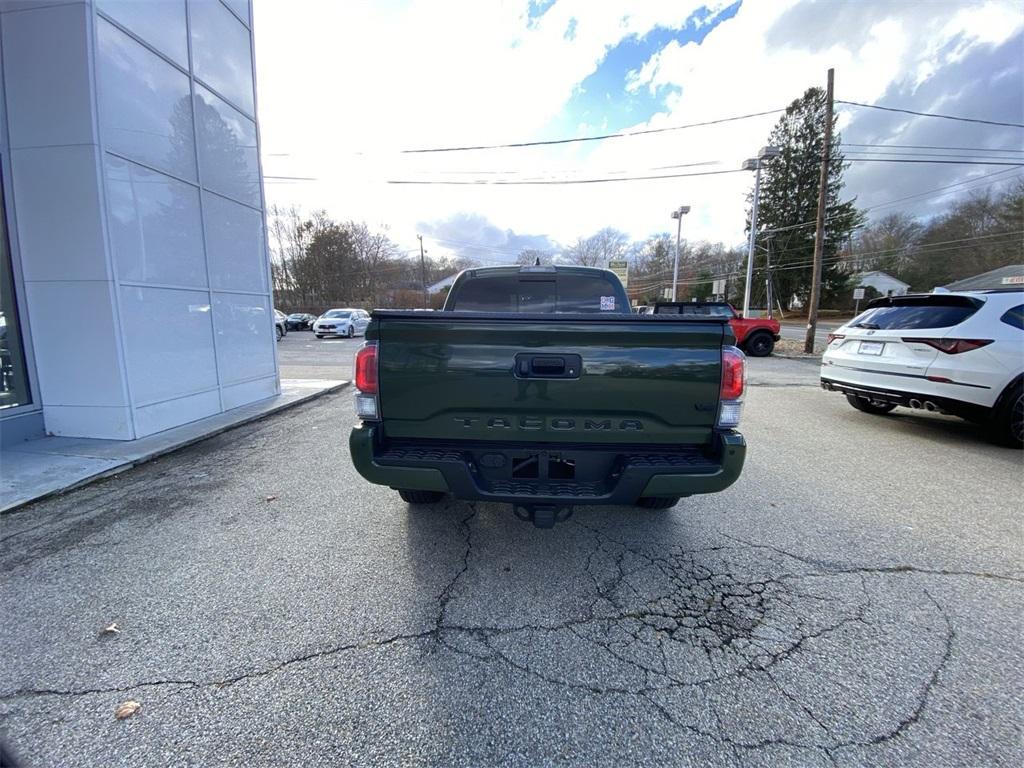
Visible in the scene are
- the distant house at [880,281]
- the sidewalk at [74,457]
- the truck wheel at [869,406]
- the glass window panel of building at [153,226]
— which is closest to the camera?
the sidewalk at [74,457]

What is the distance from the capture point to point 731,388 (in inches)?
90.4

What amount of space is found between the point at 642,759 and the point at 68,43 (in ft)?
25.1

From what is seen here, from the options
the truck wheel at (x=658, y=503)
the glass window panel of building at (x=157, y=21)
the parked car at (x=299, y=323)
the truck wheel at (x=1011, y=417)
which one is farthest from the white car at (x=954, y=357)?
the parked car at (x=299, y=323)

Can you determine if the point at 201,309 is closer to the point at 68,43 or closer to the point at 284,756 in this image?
the point at 68,43

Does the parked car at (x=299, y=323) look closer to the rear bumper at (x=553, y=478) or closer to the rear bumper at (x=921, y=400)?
the rear bumper at (x=553, y=478)

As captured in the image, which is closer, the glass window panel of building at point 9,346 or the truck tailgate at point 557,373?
the truck tailgate at point 557,373

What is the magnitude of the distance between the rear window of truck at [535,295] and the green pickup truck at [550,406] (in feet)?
5.23

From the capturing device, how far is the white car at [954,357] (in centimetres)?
449

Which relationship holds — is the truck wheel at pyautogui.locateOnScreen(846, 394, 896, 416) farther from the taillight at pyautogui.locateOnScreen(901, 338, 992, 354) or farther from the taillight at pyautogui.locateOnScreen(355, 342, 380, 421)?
the taillight at pyautogui.locateOnScreen(355, 342, 380, 421)

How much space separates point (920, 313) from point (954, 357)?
73 cm

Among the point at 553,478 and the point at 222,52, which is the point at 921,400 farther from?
the point at 222,52

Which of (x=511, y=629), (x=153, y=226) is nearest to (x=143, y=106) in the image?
(x=153, y=226)

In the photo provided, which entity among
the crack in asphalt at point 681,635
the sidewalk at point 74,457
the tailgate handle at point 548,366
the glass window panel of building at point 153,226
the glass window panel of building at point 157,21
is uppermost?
the glass window panel of building at point 157,21

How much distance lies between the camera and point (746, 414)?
6617mm
